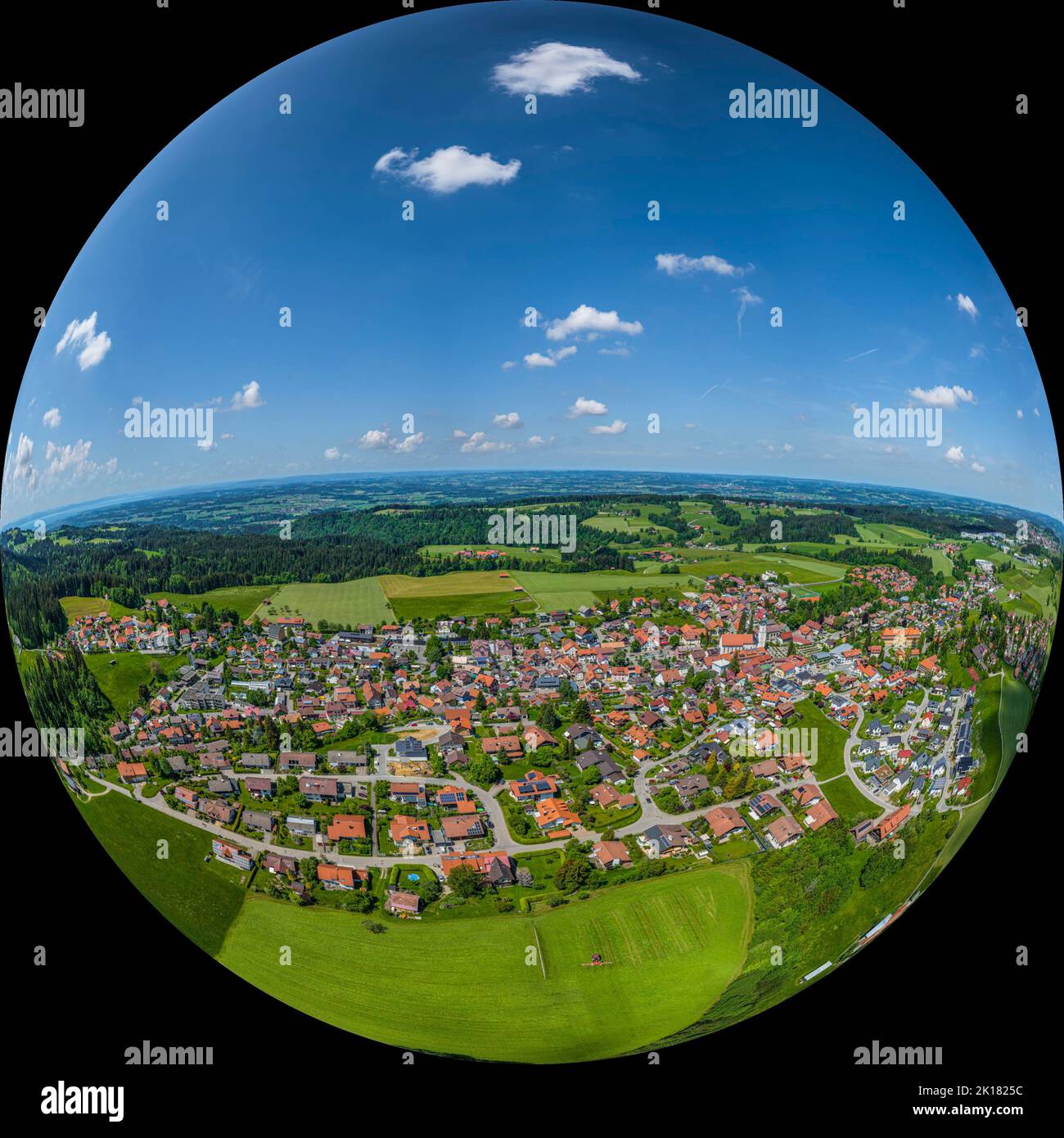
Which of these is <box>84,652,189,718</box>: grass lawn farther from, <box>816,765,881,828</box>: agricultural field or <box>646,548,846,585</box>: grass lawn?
<box>816,765,881,828</box>: agricultural field

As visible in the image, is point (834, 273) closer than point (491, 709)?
No

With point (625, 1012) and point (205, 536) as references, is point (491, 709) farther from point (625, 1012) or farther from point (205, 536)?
point (625, 1012)

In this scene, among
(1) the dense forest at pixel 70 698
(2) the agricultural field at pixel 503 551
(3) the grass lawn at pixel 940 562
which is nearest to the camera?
(2) the agricultural field at pixel 503 551

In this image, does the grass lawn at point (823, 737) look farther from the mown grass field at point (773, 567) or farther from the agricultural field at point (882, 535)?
the agricultural field at point (882, 535)

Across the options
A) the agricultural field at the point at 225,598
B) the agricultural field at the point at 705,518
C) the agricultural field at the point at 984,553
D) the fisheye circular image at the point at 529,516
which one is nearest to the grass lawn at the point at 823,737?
the fisheye circular image at the point at 529,516

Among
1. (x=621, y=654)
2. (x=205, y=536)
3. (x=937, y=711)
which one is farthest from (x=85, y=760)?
(x=937, y=711)

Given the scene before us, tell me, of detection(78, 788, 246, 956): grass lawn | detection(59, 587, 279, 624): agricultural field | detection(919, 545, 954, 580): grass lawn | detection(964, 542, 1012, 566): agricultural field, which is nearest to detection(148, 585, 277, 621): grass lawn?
detection(59, 587, 279, 624): agricultural field

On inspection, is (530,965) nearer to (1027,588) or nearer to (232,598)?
(232,598)
